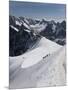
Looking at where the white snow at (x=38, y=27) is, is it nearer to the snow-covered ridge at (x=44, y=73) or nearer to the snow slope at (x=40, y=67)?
the snow slope at (x=40, y=67)

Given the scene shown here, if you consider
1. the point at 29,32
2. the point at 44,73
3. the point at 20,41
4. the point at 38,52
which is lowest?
the point at 44,73

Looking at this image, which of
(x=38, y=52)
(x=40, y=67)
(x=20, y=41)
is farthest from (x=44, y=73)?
(x=20, y=41)

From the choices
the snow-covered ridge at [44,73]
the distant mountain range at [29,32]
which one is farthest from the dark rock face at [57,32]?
the snow-covered ridge at [44,73]

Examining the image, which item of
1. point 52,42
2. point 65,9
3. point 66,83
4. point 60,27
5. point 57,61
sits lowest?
point 66,83

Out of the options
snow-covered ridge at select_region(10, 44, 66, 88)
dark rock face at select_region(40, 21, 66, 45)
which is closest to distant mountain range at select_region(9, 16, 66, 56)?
dark rock face at select_region(40, 21, 66, 45)

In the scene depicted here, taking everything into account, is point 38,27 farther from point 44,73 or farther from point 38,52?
point 44,73

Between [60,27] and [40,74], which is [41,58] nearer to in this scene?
[40,74]

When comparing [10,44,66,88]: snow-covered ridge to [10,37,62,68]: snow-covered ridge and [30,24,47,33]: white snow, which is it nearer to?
[10,37,62,68]: snow-covered ridge

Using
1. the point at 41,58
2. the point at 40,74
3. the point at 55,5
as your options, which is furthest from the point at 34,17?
the point at 40,74
